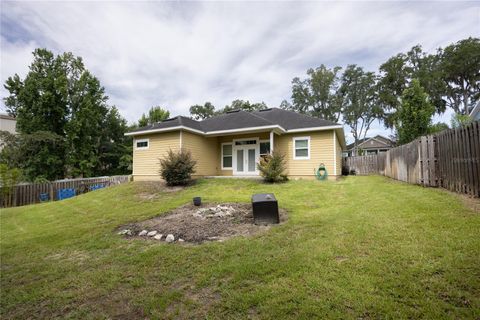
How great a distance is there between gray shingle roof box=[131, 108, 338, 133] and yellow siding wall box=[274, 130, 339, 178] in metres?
0.57

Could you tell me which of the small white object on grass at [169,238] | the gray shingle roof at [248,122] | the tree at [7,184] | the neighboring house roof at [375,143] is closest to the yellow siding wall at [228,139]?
the gray shingle roof at [248,122]

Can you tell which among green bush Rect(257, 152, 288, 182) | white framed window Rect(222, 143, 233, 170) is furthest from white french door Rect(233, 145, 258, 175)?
green bush Rect(257, 152, 288, 182)

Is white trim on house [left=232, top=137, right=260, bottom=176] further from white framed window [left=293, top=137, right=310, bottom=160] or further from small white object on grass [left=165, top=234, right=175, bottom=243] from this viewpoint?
small white object on grass [left=165, top=234, right=175, bottom=243]

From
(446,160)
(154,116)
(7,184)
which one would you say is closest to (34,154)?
(7,184)

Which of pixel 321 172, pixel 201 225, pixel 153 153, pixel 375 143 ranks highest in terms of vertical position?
pixel 375 143

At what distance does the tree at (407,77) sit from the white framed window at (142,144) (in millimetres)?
28739

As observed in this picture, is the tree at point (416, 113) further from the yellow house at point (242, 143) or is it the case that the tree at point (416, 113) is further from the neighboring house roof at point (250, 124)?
the yellow house at point (242, 143)

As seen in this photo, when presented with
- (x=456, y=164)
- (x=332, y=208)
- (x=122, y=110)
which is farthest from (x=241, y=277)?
(x=122, y=110)

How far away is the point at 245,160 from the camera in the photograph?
47.8ft

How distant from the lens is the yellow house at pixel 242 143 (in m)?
13.0

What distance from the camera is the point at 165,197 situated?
398 inches

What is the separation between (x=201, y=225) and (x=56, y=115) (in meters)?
27.2

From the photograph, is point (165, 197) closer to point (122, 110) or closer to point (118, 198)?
point (118, 198)

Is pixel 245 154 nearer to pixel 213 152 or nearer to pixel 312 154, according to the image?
pixel 213 152
